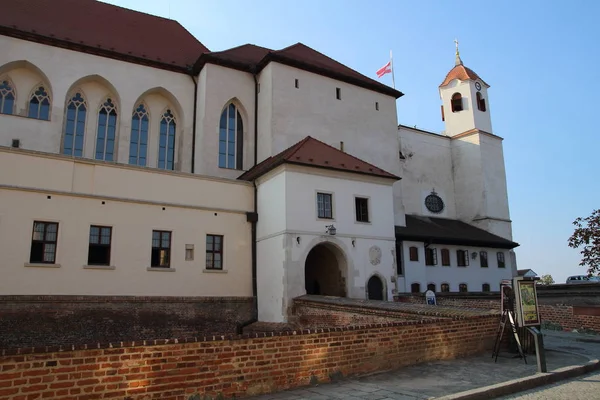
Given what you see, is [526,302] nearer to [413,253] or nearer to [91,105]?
[413,253]

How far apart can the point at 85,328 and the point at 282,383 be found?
11.4 meters

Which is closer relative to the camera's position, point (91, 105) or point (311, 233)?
point (311, 233)

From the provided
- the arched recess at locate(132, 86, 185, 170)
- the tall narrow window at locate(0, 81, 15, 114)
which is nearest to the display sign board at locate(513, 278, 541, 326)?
the arched recess at locate(132, 86, 185, 170)

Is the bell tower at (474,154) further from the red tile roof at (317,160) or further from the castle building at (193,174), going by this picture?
the red tile roof at (317,160)

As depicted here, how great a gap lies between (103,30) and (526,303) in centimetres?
2492

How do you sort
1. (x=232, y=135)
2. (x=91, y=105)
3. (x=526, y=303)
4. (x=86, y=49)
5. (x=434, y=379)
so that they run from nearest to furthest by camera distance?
(x=434, y=379) < (x=526, y=303) < (x=86, y=49) < (x=91, y=105) < (x=232, y=135)

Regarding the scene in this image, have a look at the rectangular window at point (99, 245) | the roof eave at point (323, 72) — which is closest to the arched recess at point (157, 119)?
the roof eave at point (323, 72)

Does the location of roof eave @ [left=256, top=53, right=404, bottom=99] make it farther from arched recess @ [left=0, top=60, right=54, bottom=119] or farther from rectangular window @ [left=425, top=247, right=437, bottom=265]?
arched recess @ [left=0, top=60, right=54, bottom=119]

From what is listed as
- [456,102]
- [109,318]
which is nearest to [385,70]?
[456,102]

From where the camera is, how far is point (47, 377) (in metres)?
5.99

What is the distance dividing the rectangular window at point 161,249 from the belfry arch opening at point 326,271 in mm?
6219

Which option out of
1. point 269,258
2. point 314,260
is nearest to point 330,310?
point 269,258

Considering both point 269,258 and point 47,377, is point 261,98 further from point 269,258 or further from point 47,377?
point 47,377

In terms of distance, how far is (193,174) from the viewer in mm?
19781
